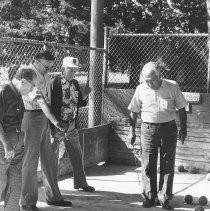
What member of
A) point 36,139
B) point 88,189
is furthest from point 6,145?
point 88,189

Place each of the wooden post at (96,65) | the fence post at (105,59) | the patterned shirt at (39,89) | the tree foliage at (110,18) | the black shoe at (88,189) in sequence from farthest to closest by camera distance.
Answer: the tree foliage at (110,18)
the fence post at (105,59)
the wooden post at (96,65)
the black shoe at (88,189)
the patterned shirt at (39,89)

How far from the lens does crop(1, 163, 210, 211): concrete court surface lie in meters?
6.08

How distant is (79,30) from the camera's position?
485 inches

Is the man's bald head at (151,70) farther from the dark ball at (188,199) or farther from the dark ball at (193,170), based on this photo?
the dark ball at (193,170)

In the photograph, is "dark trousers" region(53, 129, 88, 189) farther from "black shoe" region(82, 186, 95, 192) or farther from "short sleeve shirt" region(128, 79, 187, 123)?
"short sleeve shirt" region(128, 79, 187, 123)

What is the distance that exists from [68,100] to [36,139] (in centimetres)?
91

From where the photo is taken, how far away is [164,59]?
392 inches

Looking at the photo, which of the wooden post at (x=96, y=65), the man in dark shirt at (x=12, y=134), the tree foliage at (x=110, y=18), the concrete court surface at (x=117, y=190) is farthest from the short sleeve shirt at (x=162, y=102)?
the tree foliage at (x=110, y=18)

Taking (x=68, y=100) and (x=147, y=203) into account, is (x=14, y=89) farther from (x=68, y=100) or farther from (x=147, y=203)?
(x=147, y=203)

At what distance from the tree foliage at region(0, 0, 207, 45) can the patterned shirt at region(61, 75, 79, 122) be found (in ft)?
19.8

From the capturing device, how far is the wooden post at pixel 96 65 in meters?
8.66

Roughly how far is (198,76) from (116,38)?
1852 mm

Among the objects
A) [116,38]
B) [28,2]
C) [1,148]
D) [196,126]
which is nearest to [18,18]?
[28,2]

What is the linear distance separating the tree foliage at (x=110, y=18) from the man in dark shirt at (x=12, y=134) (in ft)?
24.4
